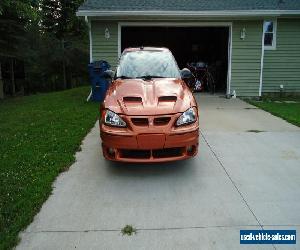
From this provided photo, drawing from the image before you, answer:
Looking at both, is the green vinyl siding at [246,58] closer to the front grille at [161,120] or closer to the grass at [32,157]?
the grass at [32,157]

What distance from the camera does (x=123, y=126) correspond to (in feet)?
16.3

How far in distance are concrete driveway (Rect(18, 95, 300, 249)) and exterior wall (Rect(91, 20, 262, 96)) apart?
6.48m

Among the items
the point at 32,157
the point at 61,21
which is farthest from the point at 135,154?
the point at 61,21

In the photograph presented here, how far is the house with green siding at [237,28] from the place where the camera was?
39.5ft

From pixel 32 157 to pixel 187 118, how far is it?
267 cm

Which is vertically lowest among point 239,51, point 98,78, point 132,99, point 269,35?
point 98,78

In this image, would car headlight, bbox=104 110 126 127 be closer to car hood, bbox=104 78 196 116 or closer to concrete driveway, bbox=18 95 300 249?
car hood, bbox=104 78 196 116

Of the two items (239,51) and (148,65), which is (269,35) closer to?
(239,51)

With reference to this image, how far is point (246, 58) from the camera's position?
12938 millimetres

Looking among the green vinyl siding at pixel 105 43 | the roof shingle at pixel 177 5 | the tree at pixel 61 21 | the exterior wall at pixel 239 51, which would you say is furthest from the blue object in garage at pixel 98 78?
the tree at pixel 61 21

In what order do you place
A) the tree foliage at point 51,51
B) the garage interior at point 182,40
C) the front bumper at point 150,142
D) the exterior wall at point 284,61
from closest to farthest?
the front bumper at point 150,142
the exterior wall at point 284,61
the garage interior at point 182,40
the tree foliage at point 51,51

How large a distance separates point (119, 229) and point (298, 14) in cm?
1224

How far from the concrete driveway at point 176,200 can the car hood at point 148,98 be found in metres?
0.95

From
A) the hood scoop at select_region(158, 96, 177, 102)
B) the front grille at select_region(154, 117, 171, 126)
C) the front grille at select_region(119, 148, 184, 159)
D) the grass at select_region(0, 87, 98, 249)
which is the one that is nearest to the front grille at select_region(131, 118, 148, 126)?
the front grille at select_region(154, 117, 171, 126)
